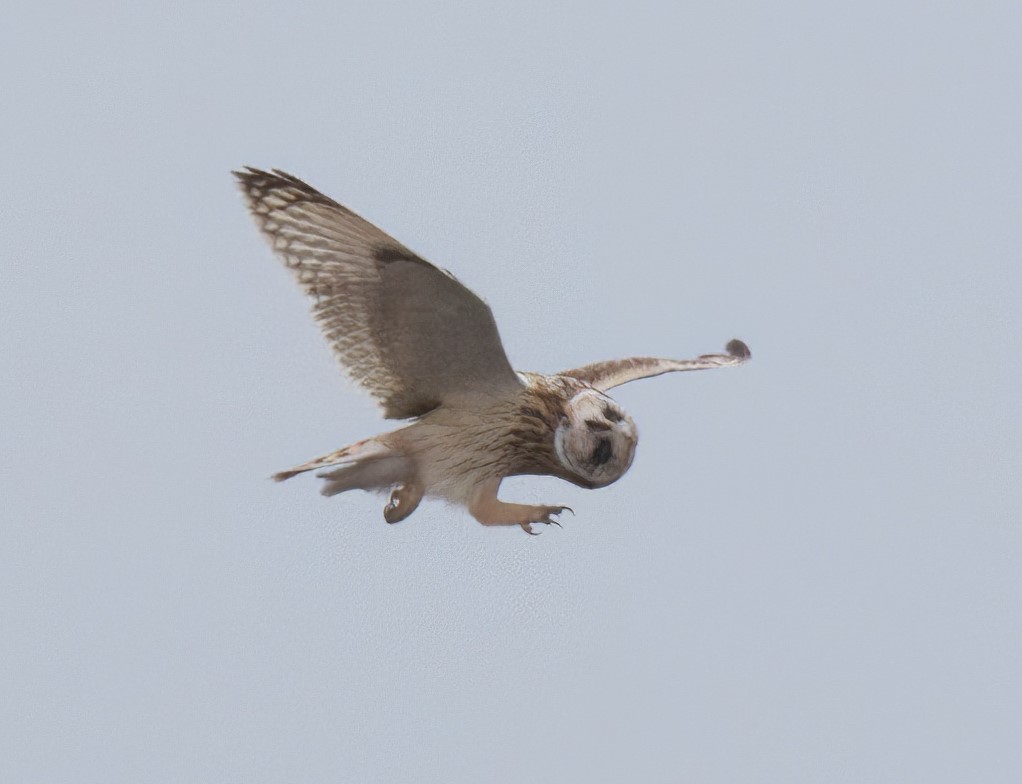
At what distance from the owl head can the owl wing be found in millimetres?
190

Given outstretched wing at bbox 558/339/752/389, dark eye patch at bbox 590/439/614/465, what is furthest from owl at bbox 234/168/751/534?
outstretched wing at bbox 558/339/752/389

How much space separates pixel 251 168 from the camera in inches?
181

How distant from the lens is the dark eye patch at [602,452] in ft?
15.7

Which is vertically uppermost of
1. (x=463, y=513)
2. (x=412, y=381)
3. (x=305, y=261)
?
(x=305, y=261)

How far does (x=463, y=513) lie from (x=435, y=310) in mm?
628

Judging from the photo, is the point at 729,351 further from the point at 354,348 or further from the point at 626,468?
the point at 354,348

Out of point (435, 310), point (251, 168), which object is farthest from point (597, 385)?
point (251, 168)

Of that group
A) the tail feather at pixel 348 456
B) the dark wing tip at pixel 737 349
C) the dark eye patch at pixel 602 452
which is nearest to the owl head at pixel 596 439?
the dark eye patch at pixel 602 452

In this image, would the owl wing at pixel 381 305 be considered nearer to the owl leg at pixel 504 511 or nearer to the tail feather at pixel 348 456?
the tail feather at pixel 348 456

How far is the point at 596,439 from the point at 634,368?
66 cm

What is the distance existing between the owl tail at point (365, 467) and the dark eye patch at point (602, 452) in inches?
20.1

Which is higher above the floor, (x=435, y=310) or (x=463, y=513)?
(x=435, y=310)

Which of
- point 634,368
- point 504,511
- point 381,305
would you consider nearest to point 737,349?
point 634,368

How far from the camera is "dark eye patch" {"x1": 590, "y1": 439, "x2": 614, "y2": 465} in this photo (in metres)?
4.79
